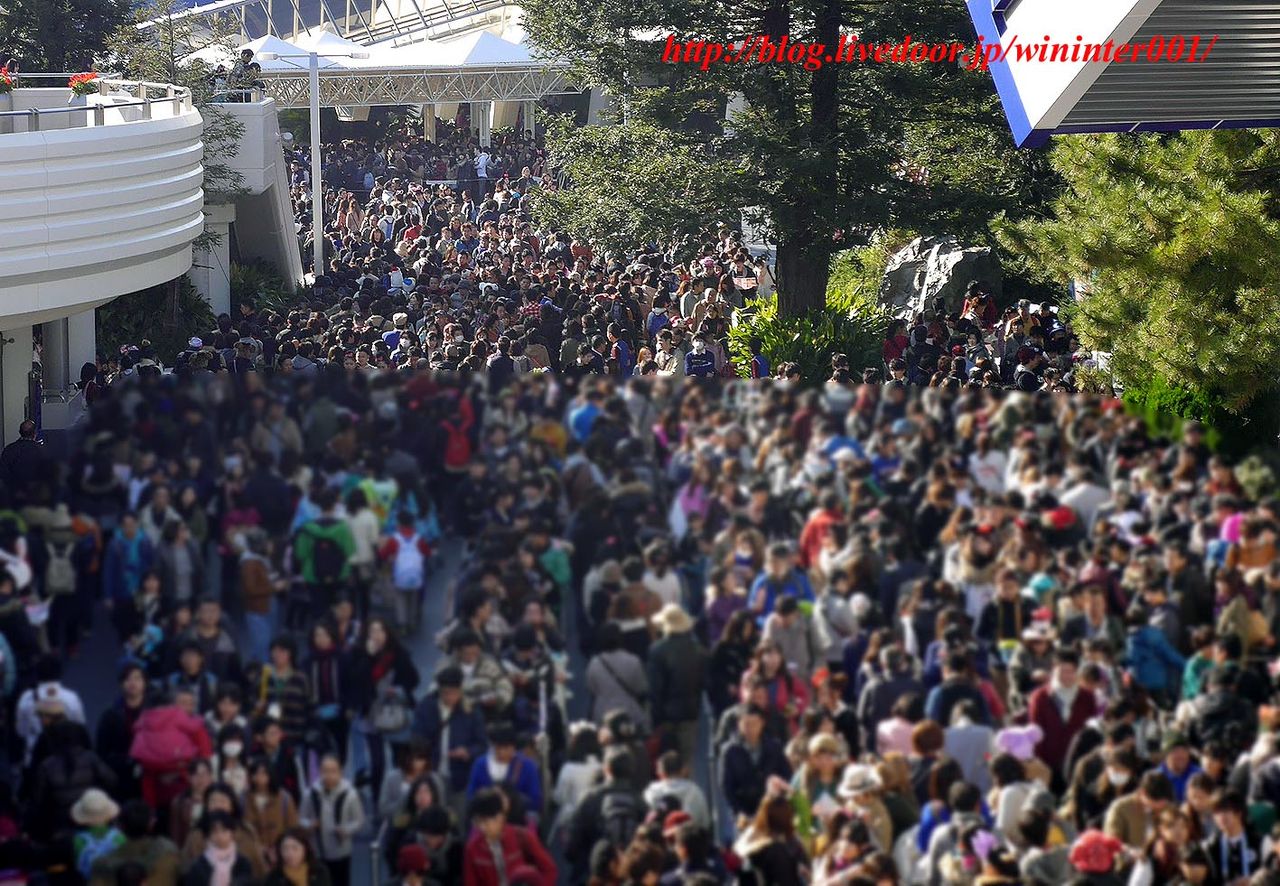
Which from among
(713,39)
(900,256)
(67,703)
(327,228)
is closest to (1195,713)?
(67,703)

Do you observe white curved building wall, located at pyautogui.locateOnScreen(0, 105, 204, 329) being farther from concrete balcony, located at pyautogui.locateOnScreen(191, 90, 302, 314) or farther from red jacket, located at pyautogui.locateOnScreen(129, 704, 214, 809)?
red jacket, located at pyautogui.locateOnScreen(129, 704, 214, 809)

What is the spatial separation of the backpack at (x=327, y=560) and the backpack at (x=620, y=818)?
922 mm

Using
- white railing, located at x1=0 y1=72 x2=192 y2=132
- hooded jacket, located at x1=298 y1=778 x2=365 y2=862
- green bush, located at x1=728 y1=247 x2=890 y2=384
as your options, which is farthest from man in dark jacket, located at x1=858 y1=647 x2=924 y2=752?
green bush, located at x1=728 y1=247 x2=890 y2=384

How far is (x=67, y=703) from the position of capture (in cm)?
441

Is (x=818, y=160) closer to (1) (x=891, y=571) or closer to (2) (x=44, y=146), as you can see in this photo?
(2) (x=44, y=146)

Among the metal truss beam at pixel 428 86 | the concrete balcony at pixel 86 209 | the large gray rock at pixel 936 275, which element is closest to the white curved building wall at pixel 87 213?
the concrete balcony at pixel 86 209

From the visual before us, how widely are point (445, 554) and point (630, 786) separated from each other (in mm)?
788

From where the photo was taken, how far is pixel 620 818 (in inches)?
174

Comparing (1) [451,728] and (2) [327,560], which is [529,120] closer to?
(2) [327,560]

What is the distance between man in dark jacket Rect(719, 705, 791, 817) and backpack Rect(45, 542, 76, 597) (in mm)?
1778

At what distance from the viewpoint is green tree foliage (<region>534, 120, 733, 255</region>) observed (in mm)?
19703

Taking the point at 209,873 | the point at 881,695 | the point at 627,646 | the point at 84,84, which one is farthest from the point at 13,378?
the point at 881,695

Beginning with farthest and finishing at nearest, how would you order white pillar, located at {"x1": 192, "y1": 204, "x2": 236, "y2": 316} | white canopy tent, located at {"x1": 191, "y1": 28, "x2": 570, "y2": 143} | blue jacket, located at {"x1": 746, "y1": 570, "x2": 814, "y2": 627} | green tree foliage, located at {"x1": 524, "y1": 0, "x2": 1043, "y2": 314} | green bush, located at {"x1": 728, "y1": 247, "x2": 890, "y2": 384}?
1. white canopy tent, located at {"x1": 191, "y1": 28, "x2": 570, "y2": 143}
2. white pillar, located at {"x1": 192, "y1": 204, "x2": 236, "y2": 316}
3. green tree foliage, located at {"x1": 524, "y1": 0, "x2": 1043, "y2": 314}
4. green bush, located at {"x1": 728, "y1": 247, "x2": 890, "y2": 384}
5. blue jacket, located at {"x1": 746, "y1": 570, "x2": 814, "y2": 627}

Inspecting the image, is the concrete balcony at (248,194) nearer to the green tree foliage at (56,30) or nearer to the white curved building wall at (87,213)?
the green tree foliage at (56,30)
